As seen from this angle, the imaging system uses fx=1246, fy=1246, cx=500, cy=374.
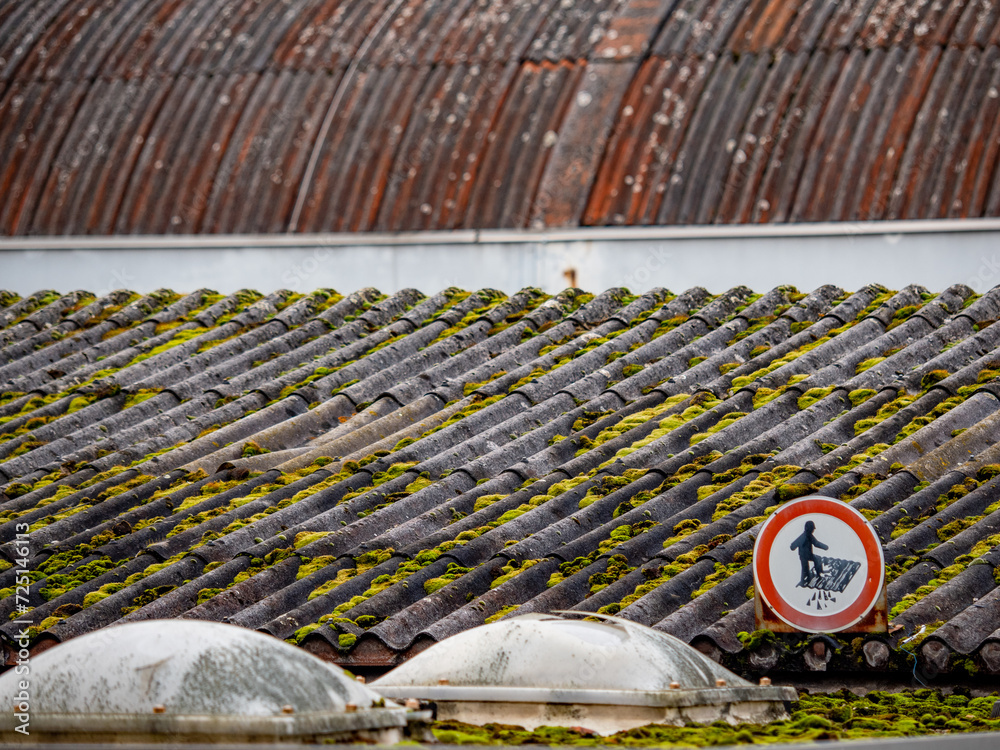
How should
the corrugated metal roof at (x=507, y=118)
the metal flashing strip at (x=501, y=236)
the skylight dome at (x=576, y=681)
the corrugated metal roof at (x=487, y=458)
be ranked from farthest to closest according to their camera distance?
the corrugated metal roof at (x=507, y=118) < the metal flashing strip at (x=501, y=236) < the corrugated metal roof at (x=487, y=458) < the skylight dome at (x=576, y=681)

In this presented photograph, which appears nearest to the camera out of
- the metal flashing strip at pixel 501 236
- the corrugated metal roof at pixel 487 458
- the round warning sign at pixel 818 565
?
the round warning sign at pixel 818 565

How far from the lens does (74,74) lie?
46.0ft

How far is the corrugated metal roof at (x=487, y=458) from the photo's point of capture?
6016mm

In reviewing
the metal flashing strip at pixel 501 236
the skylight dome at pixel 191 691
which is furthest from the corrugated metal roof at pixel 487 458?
the skylight dome at pixel 191 691

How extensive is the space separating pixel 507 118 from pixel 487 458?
5678mm

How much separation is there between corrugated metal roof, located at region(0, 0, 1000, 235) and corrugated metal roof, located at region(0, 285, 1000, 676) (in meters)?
1.83

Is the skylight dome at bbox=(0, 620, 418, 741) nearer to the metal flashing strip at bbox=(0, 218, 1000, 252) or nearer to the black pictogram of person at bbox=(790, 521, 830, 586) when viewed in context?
the black pictogram of person at bbox=(790, 521, 830, 586)

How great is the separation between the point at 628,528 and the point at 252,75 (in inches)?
339

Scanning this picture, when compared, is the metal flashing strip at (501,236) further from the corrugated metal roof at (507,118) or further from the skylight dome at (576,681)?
the skylight dome at (576,681)

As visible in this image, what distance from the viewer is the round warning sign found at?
209 inches

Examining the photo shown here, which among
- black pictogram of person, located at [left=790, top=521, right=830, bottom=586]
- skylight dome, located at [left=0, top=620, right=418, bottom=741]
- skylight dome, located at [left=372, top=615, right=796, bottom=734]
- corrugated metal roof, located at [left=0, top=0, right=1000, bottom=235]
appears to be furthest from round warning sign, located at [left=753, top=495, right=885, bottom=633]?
corrugated metal roof, located at [left=0, top=0, right=1000, bottom=235]

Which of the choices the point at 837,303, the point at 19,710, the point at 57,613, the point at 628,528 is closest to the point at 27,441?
the point at 57,613

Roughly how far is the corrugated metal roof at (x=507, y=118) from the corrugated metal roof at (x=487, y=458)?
6.02ft

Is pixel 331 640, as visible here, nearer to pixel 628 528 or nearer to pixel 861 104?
pixel 628 528
